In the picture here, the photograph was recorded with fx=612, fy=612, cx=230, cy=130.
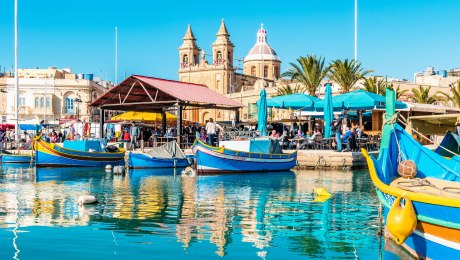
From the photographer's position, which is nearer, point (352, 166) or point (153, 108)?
point (352, 166)

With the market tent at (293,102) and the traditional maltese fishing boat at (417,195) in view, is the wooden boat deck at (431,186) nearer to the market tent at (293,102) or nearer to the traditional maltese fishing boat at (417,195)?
the traditional maltese fishing boat at (417,195)

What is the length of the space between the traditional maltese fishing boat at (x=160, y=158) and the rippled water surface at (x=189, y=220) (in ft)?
22.6

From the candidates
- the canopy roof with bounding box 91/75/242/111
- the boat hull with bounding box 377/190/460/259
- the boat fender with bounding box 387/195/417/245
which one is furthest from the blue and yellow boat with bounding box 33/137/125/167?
the boat fender with bounding box 387/195/417/245

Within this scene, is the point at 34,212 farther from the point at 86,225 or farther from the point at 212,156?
the point at 212,156


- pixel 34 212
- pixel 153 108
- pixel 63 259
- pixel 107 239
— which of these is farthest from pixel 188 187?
pixel 153 108

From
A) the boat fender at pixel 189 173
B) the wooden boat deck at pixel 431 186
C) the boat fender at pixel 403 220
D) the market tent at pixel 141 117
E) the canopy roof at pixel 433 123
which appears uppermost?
the market tent at pixel 141 117

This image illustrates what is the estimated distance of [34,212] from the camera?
15.0 metres

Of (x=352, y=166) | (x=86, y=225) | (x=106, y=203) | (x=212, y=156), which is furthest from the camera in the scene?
(x=352, y=166)

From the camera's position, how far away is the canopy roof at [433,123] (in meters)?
14.1

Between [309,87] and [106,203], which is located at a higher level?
[309,87]

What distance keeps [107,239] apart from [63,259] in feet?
5.44

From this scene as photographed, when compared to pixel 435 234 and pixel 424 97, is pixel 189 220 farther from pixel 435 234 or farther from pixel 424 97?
pixel 424 97

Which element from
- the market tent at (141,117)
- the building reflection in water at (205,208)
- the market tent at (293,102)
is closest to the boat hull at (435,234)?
the building reflection in water at (205,208)

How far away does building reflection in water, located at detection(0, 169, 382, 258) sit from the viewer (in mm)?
11961
